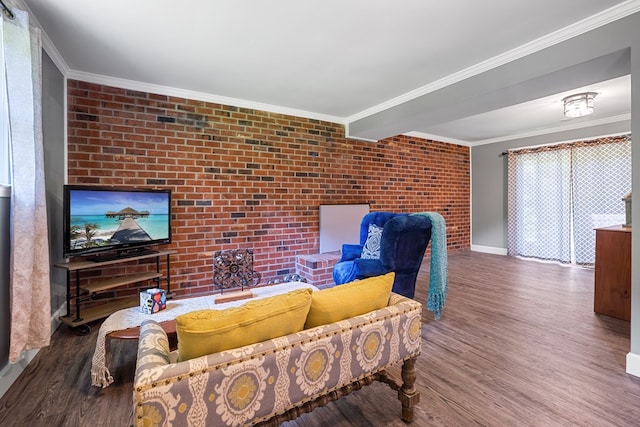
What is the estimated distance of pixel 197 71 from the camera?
280 cm

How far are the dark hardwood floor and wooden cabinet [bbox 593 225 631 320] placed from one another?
144 mm

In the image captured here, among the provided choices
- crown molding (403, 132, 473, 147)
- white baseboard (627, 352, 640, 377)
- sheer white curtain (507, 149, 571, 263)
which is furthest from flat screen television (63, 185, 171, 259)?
sheer white curtain (507, 149, 571, 263)

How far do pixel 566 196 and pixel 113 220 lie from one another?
6539mm

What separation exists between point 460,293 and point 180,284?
3.34 m

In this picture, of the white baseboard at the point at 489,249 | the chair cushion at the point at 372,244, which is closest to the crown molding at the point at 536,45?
the chair cushion at the point at 372,244

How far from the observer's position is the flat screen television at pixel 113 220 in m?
2.47

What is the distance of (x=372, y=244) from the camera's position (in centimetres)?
309

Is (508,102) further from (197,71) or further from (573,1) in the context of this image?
(197,71)

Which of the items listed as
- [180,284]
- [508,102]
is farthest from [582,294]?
[180,284]

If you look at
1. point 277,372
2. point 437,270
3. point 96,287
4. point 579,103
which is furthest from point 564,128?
point 96,287

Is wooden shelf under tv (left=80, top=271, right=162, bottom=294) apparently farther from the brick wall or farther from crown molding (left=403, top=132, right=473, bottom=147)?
crown molding (left=403, top=132, right=473, bottom=147)

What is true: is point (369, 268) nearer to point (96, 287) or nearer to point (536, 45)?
point (536, 45)

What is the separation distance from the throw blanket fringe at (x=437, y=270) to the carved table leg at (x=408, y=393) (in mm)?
1330

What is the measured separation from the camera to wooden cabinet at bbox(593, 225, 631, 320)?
108 inches
